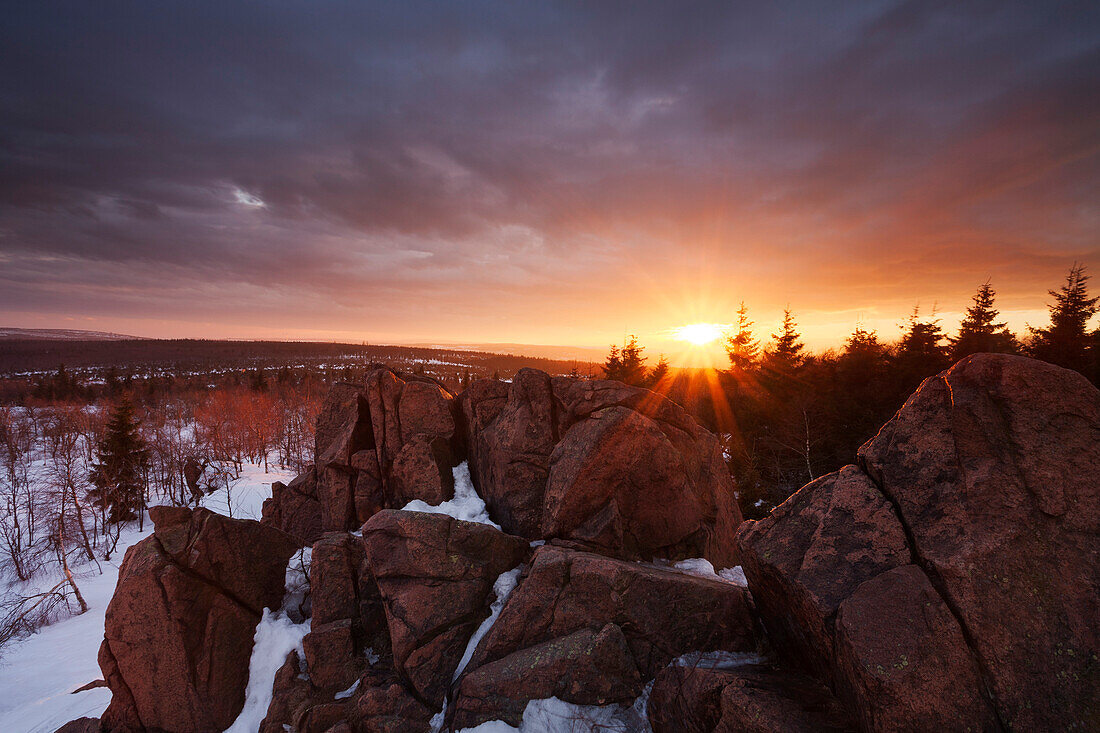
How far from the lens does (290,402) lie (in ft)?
263

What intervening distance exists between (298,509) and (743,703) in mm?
19515

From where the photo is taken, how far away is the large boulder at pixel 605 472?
1309 centimetres

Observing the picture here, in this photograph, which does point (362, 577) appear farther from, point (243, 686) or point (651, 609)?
point (651, 609)

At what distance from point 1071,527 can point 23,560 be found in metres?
75.7

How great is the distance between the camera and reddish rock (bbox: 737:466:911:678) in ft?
24.2

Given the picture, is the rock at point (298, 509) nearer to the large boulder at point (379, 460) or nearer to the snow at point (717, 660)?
the large boulder at point (379, 460)

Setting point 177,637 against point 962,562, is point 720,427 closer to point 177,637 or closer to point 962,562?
point 962,562

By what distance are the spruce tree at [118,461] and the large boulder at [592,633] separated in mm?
54608

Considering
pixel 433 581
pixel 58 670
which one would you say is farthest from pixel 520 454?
pixel 58 670

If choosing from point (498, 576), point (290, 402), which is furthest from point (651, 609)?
point (290, 402)

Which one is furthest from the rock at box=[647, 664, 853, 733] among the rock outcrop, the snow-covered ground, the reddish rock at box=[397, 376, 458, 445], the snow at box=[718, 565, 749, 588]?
the snow-covered ground

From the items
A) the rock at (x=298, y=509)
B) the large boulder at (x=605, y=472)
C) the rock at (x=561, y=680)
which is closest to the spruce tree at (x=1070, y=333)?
the large boulder at (x=605, y=472)

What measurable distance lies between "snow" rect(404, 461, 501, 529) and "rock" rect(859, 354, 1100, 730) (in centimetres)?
1195

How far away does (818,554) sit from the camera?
7.93 metres
